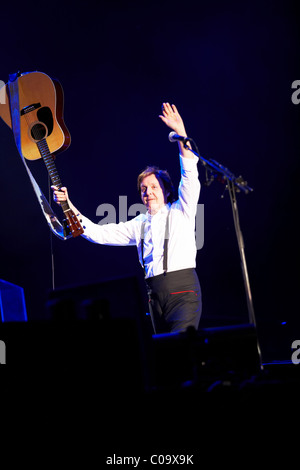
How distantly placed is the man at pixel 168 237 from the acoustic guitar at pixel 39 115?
1.17 feet

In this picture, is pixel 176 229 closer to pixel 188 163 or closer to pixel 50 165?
pixel 188 163

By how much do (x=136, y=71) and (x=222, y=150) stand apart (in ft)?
3.51

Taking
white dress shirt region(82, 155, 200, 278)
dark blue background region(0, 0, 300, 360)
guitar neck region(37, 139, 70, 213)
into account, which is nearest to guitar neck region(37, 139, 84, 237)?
guitar neck region(37, 139, 70, 213)

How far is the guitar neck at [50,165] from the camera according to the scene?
3.04 m

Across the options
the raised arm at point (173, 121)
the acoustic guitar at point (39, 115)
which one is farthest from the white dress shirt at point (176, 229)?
the acoustic guitar at point (39, 115)

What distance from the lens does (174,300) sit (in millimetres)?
2979

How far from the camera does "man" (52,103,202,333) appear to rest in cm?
297

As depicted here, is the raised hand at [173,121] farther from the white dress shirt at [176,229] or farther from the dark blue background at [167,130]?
the dark blue background at [167,130]

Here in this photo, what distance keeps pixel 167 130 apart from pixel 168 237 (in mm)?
1675

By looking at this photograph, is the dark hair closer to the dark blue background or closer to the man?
the man

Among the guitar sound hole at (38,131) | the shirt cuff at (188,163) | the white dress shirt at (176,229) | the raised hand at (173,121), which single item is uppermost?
the guitar sound hole at (38,131)

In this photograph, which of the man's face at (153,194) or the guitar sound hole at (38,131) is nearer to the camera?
the guitar sound hole at (38,131)
